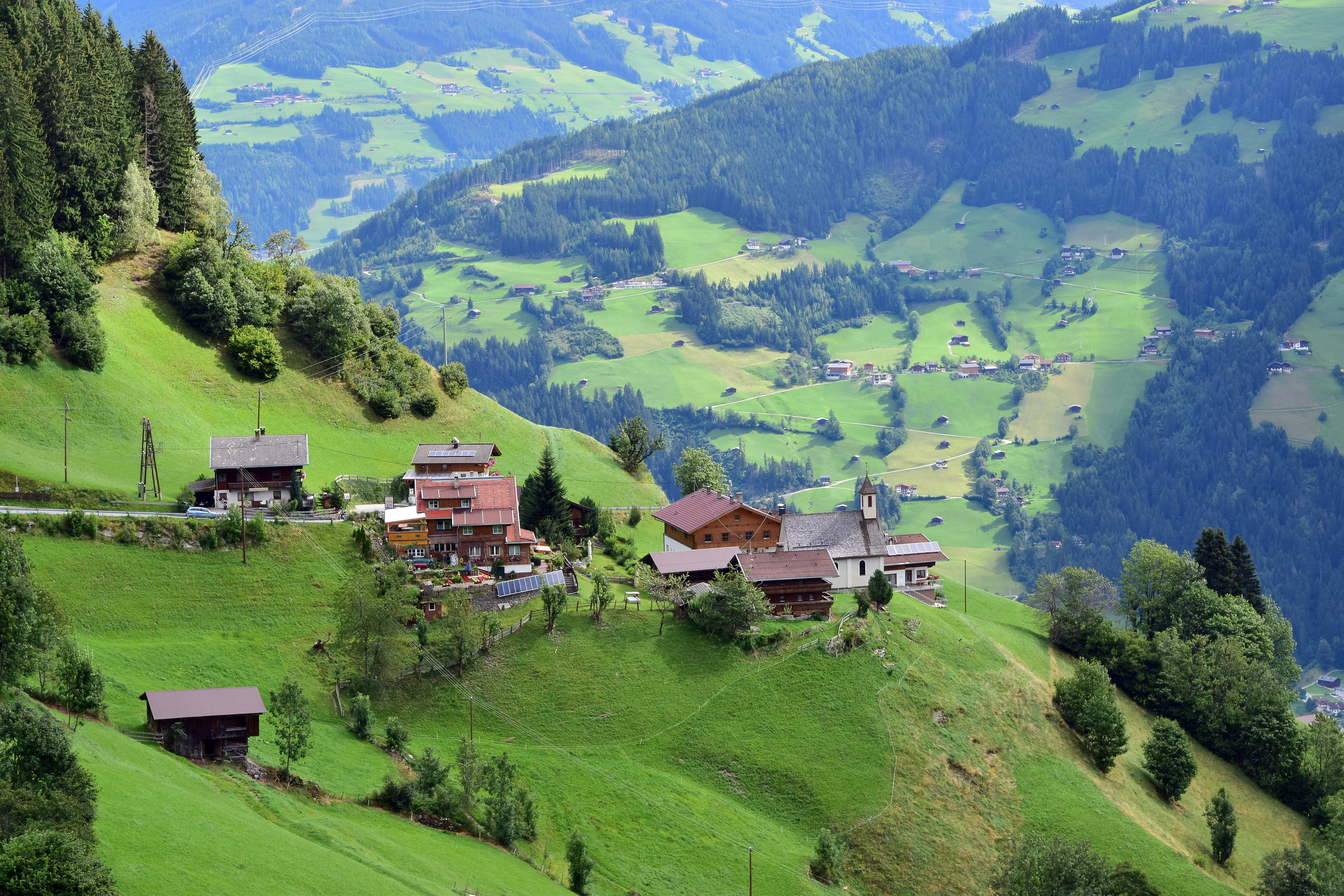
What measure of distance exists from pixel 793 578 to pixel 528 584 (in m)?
20.0

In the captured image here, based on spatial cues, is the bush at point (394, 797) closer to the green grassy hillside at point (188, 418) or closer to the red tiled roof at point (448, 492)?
the red tiled roof at point (448, 492)

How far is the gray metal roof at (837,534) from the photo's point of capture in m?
109

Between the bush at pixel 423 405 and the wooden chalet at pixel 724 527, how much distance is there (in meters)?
33.6

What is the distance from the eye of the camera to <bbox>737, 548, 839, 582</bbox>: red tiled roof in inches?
3784

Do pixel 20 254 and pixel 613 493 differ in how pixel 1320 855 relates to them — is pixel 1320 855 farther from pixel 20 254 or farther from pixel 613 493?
pixel 20 254

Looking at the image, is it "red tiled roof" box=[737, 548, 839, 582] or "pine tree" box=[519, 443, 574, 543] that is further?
"pine tree" box=[519, 443, 574, 543]

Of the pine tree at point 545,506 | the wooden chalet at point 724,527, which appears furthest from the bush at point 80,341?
the wooden chalet at point 724,527

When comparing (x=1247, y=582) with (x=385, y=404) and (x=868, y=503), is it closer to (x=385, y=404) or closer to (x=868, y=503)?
(x=868, y=503)

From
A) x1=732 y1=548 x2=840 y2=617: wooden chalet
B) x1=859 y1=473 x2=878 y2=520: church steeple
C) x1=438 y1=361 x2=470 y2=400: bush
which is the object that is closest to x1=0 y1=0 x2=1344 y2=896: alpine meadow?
x1=732 y1=548 x2=840 y2=617: wooden chalet

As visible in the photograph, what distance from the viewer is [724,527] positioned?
10906cm

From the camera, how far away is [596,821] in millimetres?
74625

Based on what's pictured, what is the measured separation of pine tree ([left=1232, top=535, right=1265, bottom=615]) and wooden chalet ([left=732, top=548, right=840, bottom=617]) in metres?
54.2

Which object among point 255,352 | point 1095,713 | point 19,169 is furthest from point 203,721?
point 19,169

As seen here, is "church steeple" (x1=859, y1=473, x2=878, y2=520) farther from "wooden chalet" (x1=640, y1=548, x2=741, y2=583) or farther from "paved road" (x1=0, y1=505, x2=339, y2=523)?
"paved road" (x1=0, y1=505, x2=339, y2=523)
